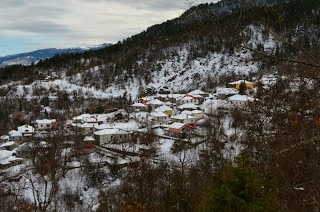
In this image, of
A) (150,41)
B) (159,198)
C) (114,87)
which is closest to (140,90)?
(114,87)

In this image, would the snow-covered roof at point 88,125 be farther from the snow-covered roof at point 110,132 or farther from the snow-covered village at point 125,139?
the snow-covered roof at point 110,132

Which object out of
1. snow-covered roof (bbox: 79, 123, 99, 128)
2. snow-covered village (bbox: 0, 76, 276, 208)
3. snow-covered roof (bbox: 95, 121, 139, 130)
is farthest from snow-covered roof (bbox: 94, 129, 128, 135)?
snow-covered roof (bbox: 79, 123, 99, 128)

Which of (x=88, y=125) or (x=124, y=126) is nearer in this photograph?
(x=124, y=126)

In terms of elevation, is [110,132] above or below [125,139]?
above

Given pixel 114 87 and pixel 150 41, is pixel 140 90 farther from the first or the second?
pixel 150 41

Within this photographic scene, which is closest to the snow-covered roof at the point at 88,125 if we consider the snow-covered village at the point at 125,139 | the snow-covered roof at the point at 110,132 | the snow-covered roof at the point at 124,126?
the snow-covered village at the point at 125,139

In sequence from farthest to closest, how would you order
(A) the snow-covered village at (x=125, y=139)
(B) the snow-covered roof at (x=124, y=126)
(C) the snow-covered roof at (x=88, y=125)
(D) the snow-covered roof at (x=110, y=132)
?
(C) the snow-covered roof at (x=88, y=125) < (B) the snow-covered roof at (x=124, y=126) < (D) the snow-covered roof at (x=110, y=132) < (A) the snow-covered village at (x=125, y=139)

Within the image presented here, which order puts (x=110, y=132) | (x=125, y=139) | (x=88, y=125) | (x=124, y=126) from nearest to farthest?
(x=125, y=139), (x=110, y=132), (x=124, y=126), (x=88, y=125)

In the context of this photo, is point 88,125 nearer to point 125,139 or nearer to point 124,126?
point 124,126

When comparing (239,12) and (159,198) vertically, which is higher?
(239,12)

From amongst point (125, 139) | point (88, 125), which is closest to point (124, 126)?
point (125, 139)

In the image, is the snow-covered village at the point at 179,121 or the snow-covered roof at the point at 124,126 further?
the snow-covered roof at the point at 124,126
